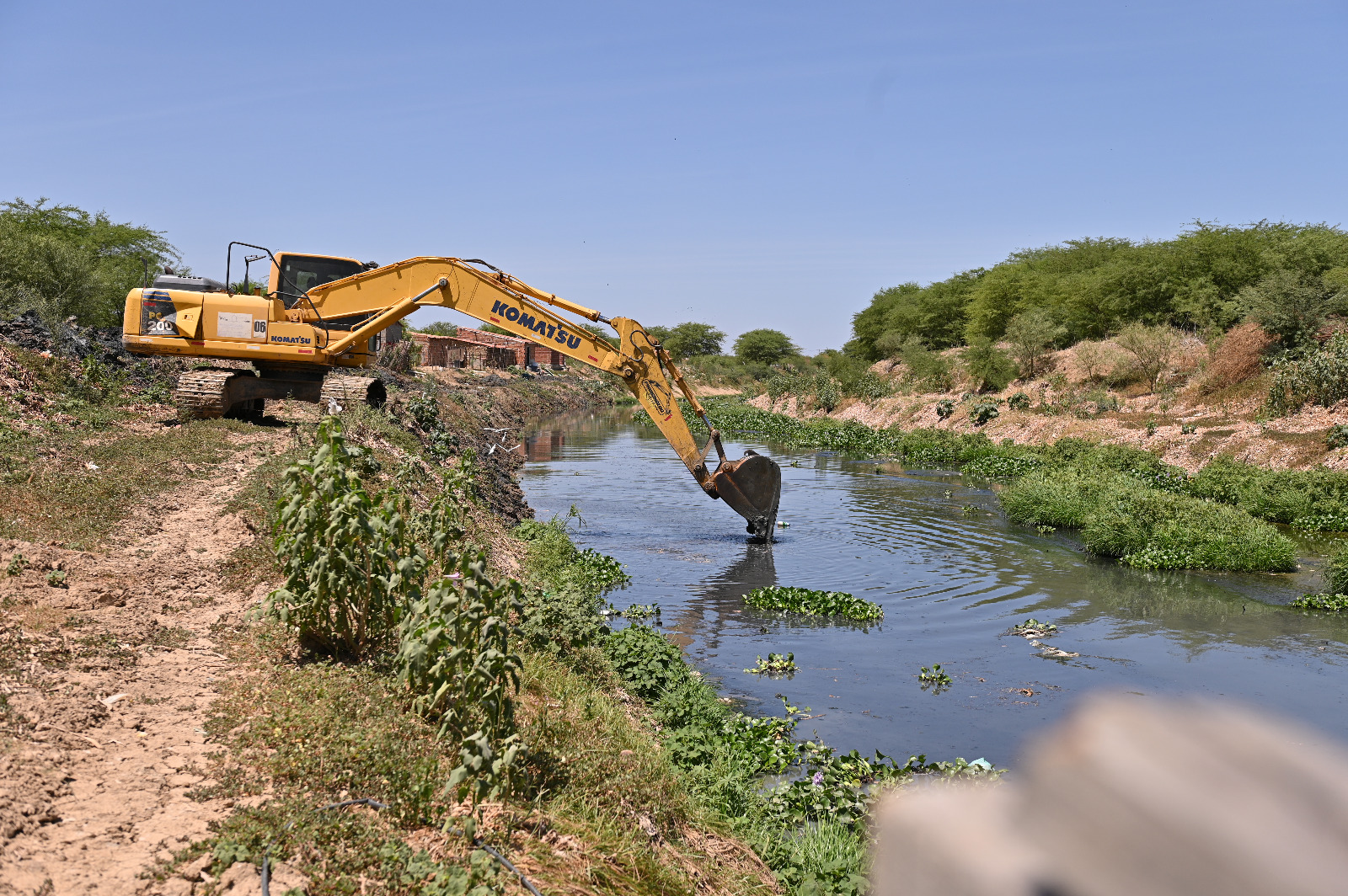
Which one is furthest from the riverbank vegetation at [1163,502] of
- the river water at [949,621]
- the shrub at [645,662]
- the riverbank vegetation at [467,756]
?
the riverbank vegetation at [467,756]

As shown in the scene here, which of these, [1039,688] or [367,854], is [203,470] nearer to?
[367,854]

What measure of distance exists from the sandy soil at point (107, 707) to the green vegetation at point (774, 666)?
5.14 metres

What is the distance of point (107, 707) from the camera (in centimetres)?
523

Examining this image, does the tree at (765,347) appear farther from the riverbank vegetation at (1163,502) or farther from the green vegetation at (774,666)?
the green vegetation at (774,666)

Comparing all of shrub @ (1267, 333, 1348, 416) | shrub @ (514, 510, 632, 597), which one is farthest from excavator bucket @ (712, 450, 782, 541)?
shrub @ (1267, 333, 1348, 416)

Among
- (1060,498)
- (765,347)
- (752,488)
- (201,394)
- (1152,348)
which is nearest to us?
(201,394)

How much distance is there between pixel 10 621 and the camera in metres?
6.00

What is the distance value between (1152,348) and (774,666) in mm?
32251

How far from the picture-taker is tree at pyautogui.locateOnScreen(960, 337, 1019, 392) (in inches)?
1741

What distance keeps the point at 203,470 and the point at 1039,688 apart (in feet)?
33.3

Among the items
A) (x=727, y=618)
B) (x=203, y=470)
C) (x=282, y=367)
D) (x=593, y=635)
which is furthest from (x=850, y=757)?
(x=282, y=367)

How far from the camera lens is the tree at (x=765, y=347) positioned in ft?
342

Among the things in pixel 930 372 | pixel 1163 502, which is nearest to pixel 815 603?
pixel 1163 502

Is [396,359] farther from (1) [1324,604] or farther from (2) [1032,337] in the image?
(1) [1324,604]
